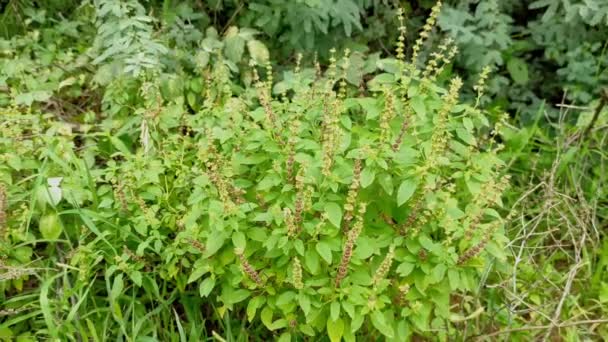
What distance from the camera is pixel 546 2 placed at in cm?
351

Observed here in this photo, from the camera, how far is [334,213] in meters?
2.07

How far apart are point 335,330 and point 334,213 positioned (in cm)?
39

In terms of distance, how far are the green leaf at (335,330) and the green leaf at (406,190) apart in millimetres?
449

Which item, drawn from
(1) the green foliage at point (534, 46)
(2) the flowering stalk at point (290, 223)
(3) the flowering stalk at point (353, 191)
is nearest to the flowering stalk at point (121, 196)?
(2) the flowering stalk at point (290, 223)

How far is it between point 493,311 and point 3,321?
1944 mm

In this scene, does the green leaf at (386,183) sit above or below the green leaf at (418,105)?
below

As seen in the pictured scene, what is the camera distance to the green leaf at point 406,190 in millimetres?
2059

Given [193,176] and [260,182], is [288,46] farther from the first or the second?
[260,182]

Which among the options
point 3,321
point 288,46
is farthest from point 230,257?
point 288,46

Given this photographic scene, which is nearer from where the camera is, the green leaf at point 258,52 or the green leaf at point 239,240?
the green leaf at point 239,240

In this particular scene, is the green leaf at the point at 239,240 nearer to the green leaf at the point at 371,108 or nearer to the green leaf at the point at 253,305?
the green leaf at the point at 253,305

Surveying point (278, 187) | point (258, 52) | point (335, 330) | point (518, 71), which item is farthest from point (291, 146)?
point (518, 71)

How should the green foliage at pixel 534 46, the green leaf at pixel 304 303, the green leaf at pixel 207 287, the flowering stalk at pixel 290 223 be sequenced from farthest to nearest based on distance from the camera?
1. the green foliage at pixel 534 46
2. the green leaf at pixel 207 287
3. the green leaf at pixel 304 303
4. the flowering stalk at pixel 290 223

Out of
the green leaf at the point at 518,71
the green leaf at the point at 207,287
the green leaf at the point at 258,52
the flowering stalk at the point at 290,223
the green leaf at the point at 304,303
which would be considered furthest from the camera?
the green leaf at the point at 518,71
